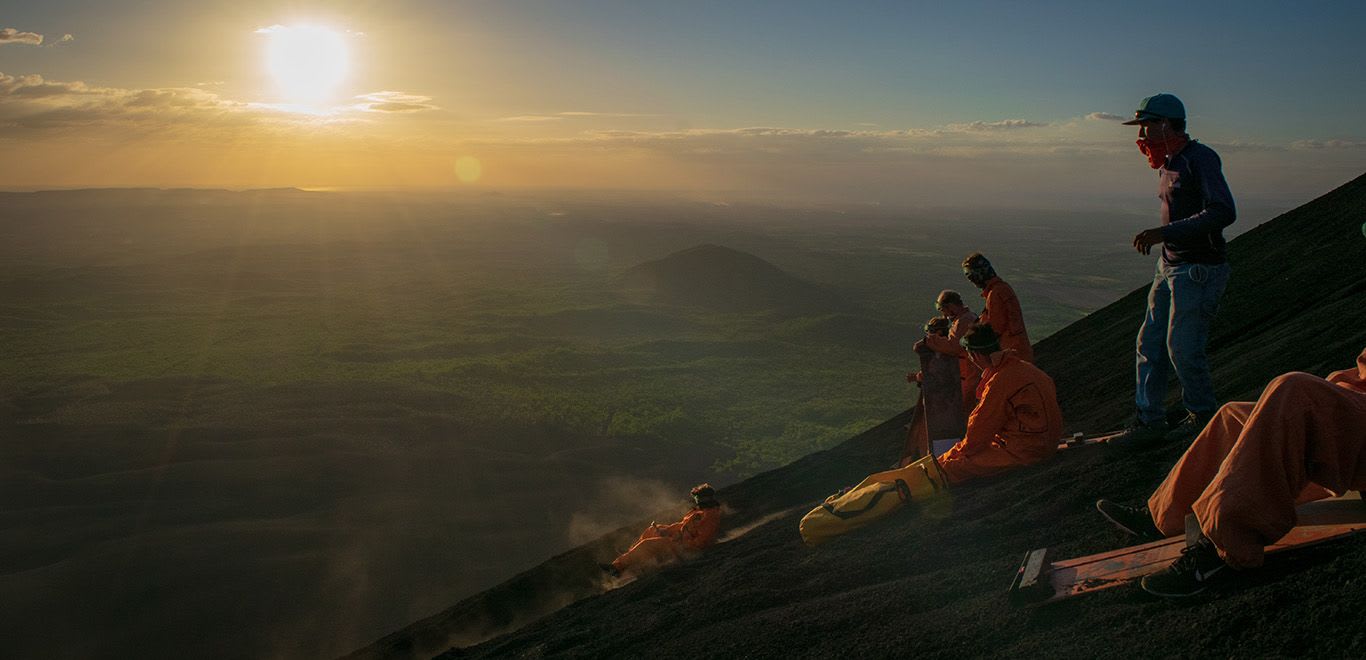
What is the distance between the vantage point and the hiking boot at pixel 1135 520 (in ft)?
13.7

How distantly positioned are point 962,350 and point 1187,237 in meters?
2.16

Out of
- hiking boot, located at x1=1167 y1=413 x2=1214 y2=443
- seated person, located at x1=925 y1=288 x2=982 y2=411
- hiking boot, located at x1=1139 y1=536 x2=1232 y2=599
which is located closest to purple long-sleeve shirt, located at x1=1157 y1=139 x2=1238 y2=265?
hiking boot, located at x1=1167 y1=413 x2=1214 y2=443

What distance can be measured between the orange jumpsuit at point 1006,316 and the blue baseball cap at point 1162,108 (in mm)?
1926

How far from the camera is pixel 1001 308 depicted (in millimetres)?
7023

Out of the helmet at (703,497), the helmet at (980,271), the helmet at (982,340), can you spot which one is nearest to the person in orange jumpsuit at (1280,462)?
the helmet at (982,340)

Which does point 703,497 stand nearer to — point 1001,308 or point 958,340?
point 958,340

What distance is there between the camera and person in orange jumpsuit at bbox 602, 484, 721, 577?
366 inches

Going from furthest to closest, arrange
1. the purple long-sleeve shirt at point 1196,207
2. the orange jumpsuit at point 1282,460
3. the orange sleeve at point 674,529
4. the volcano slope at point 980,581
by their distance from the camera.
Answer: the orange sleeve at point 674,529 → the purple long-sleeve shirt at point 1196,207 → the volcano slope at point 980,581 → the orange jumpsuit at point 1282,460

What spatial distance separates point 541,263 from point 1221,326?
115 m

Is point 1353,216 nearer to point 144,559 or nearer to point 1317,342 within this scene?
point 1317,342

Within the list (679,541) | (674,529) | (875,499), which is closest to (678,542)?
(679,541)

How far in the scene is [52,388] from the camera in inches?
1495

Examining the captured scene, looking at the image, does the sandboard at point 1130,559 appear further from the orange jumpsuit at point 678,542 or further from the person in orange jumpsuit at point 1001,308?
the orange jumpsuit at point 678,542

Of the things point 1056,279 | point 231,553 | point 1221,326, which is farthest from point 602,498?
point 1056,279
